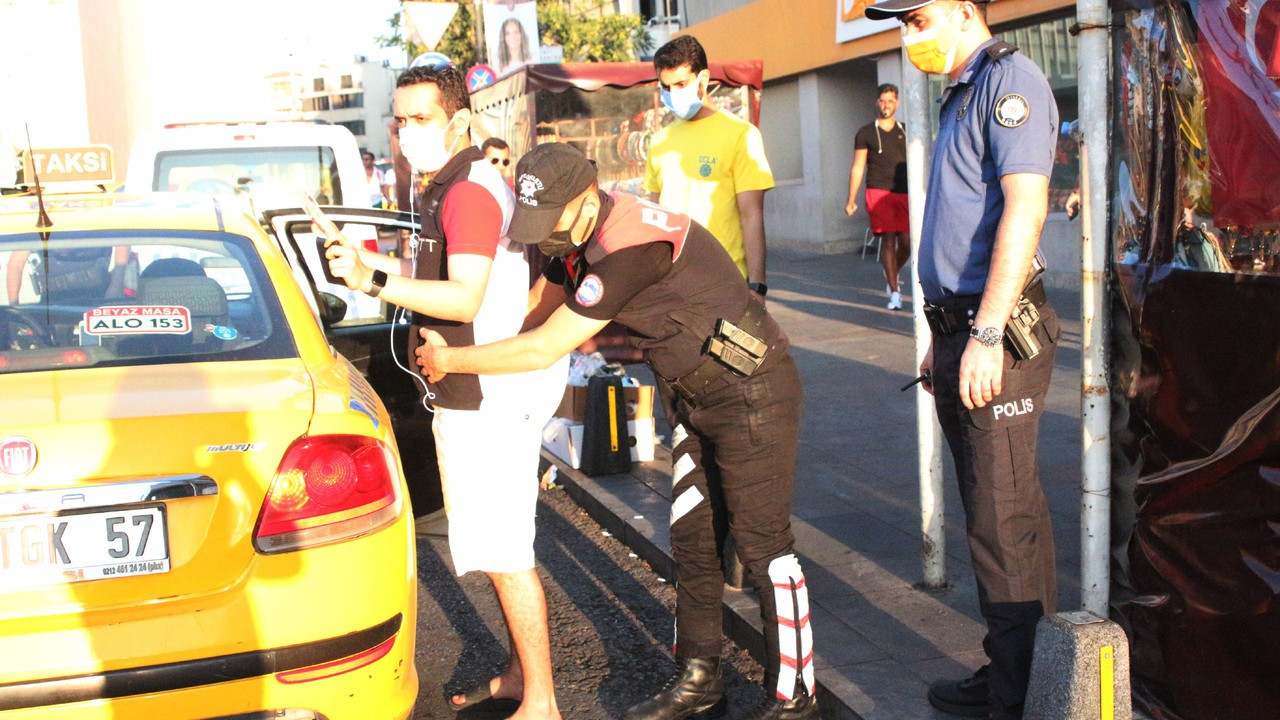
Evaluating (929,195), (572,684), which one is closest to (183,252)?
(572,684)

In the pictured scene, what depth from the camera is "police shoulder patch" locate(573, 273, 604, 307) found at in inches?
130

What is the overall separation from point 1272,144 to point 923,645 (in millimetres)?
1920

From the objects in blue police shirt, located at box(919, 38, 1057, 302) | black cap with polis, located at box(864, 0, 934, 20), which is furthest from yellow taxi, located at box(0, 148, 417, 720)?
black cap with polis, located at box(864, 0, 934, 20)

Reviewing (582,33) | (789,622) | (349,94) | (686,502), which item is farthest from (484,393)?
(349,94)

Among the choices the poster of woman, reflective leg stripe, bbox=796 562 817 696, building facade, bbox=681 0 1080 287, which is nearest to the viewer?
reflective leg stripe, bbox=796 562 817 696

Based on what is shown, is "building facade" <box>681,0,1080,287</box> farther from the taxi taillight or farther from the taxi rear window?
the taxi taillight

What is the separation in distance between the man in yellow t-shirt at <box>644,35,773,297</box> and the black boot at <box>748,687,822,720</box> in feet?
6.60

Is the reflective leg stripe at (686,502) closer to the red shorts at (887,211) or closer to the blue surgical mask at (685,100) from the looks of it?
the blue surgical mask at (685,100)

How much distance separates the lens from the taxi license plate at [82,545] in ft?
9.06

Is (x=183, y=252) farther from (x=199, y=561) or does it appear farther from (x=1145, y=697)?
(x=1145, y=697)

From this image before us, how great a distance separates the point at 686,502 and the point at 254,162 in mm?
6288

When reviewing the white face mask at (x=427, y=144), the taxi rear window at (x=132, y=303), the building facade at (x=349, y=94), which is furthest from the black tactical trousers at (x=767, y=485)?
the building facade at (x=349, y=94)

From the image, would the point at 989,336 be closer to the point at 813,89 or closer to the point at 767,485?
the point at 767,485

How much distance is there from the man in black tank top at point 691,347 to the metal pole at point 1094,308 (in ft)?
2.59
